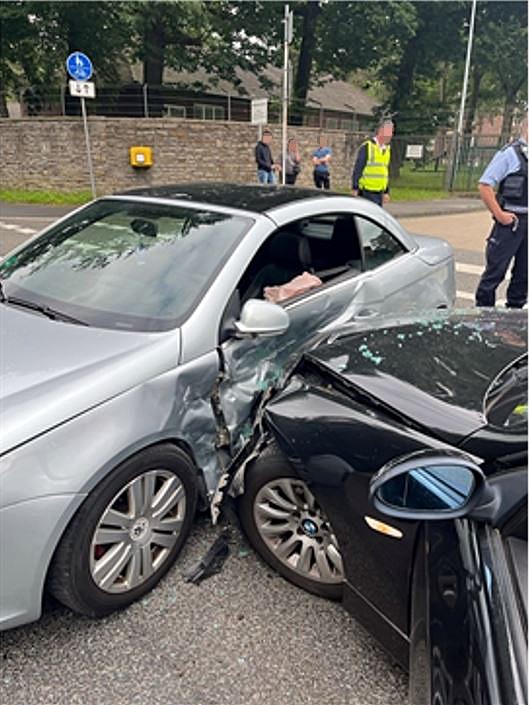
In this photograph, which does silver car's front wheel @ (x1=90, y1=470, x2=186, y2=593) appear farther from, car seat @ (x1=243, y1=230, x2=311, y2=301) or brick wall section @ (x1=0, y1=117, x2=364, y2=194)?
brick wall section @ (x1=0, y1=117, x2=364, y2=194)

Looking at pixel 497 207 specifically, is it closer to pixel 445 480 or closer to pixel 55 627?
pixel 445 480

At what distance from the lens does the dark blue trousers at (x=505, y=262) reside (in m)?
4.87

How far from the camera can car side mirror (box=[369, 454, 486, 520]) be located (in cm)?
132

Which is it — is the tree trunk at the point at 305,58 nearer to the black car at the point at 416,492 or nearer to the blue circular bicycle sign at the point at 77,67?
the blue circular bicycle sign at the point at 77,67

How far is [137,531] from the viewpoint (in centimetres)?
203

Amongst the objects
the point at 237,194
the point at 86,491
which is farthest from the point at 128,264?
the point at 86,491

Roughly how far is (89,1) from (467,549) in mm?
19842

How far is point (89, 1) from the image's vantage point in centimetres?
1647

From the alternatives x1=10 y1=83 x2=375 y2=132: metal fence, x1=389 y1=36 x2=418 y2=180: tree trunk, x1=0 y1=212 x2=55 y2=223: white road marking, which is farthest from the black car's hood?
x1=389 y1=36 x2=418 y2=180: tree trunk

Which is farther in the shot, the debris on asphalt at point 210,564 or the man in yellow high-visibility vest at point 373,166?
the man in yellow high-visibility vest at point 373,166

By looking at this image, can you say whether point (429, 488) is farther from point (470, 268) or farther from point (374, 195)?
point (470, 268)

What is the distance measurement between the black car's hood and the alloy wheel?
1.73 feet

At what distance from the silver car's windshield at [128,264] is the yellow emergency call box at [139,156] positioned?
41.4 ft

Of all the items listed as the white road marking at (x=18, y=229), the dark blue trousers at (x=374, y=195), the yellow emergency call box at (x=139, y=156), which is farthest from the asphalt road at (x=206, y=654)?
the yellow emergency call box at (x=139, y=156)
